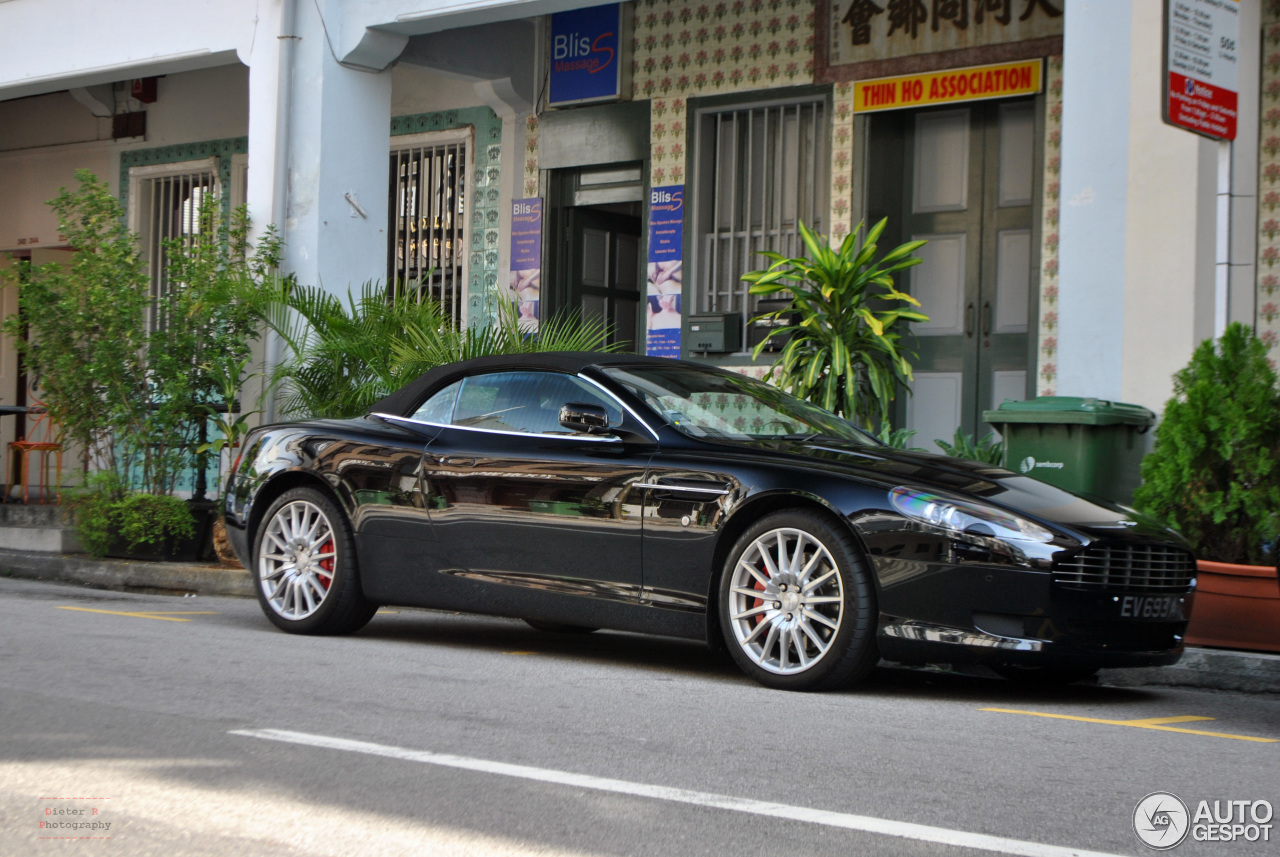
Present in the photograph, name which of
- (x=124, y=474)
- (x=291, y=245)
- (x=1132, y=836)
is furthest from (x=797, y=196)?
(x=1132, y=836)

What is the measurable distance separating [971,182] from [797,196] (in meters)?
1.44

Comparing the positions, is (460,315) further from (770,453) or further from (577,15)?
(770,453)

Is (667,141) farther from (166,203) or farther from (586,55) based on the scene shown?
(166,203)

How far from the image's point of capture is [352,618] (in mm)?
7004

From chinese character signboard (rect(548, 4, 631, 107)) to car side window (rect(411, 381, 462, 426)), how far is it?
22.4 ft

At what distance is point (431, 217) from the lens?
566 inches

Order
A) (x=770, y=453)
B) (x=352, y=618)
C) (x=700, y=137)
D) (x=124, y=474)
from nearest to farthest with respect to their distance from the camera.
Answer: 1. (x=770, y=453)
2. (x=352, y=618)
3. (x=124, y=474)
4. (x=700, y=137)

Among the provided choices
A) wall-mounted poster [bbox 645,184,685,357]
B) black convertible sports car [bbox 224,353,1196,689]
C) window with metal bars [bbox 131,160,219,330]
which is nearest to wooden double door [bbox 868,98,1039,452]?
wall-mounted poster [bbox 645,184,685,357]

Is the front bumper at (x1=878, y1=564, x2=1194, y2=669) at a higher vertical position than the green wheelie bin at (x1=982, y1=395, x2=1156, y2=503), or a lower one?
lower

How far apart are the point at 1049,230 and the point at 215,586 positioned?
6397 mm

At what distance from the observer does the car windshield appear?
620cm

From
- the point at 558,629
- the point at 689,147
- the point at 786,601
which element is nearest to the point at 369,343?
the point at 558,629

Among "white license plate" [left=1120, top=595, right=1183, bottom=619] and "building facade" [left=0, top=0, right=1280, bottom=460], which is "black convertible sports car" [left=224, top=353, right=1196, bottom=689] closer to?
"white license plate" [left=1120, top=595, right=1183, bottom=619]

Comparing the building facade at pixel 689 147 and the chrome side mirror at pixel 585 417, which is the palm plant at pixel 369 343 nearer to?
the building facade at pixel 689 147
